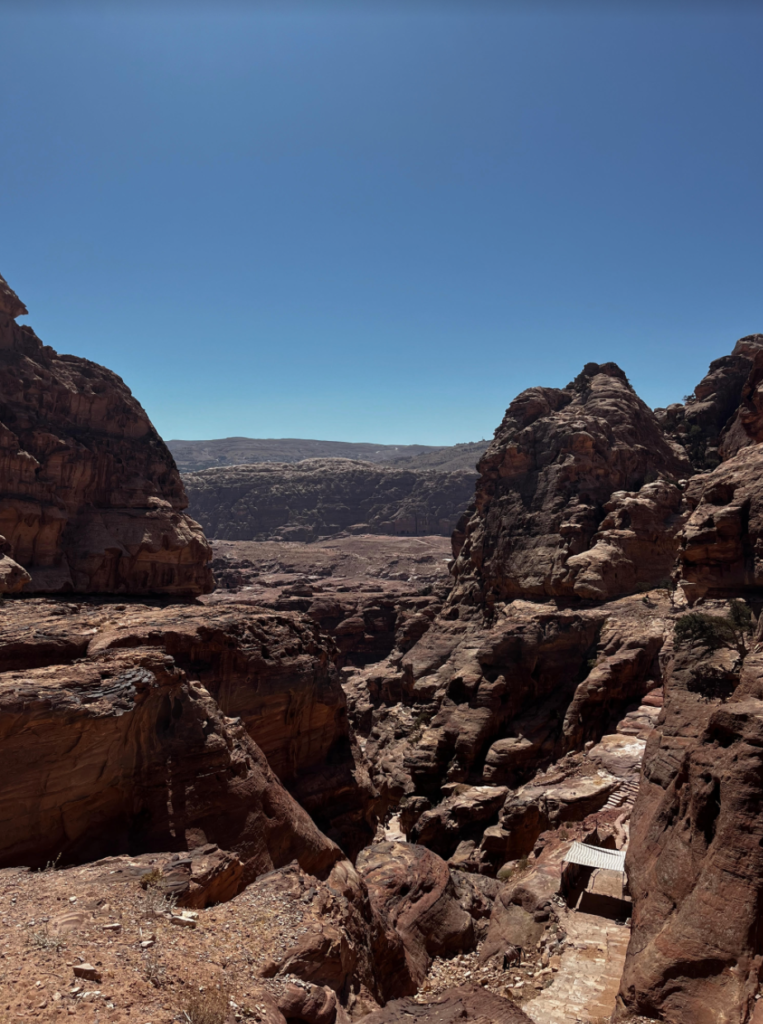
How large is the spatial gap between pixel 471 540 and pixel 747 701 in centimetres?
4231

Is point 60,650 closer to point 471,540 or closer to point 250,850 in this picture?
point 250,850

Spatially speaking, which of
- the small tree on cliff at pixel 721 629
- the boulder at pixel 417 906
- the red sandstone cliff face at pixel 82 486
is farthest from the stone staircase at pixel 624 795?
the red sandstone cliff face at pixel 82 486

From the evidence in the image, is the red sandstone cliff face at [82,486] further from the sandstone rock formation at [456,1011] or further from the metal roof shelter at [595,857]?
the sandstone rock formation at [456,1011]

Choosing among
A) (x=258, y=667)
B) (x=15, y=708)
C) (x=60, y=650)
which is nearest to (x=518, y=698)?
(x=258, y=667)

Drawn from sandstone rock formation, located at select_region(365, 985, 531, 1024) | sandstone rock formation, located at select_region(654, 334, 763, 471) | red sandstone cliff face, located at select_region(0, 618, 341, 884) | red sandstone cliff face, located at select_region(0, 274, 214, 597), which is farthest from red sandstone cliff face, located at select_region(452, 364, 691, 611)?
sandstone rock formation, located at select_region(365, 985, 531, 1024)

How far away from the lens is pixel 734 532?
21906 millimetres

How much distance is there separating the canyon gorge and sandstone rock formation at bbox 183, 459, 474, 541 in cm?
8425

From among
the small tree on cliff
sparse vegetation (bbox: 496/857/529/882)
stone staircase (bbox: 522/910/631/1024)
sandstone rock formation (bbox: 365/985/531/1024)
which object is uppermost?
the small tree on cliff

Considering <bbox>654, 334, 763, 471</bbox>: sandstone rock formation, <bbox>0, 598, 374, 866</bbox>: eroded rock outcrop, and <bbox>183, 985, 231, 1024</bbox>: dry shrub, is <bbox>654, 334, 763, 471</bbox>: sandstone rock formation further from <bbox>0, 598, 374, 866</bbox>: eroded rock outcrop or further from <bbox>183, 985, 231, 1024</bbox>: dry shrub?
<bbox>183, 985, 231, 1024</bbox>: dry shrub

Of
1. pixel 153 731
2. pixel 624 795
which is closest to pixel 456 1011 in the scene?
pixel 153 731

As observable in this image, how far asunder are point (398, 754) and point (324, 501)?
378 feet

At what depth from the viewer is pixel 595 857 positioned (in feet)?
51.8

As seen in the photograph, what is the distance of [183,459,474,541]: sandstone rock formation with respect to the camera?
137 meters

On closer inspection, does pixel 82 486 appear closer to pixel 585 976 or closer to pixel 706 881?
pixel 585 976
